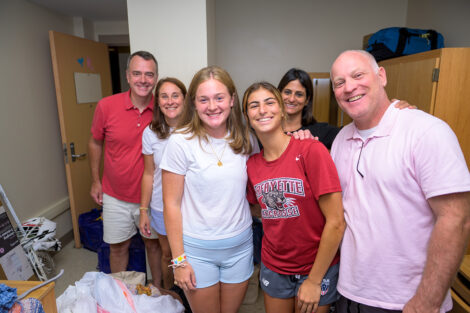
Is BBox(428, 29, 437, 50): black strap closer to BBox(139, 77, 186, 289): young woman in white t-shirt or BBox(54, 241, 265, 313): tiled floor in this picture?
BBox(139, 77, 186, 289): young woman in white t-shirt

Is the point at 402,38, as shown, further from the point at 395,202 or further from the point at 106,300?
the point at 106,300

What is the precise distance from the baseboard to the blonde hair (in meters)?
2.33

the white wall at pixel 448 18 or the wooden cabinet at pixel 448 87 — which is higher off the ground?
the white wall at pixel 448 18

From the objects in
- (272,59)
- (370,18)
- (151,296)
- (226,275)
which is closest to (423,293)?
(226,275)

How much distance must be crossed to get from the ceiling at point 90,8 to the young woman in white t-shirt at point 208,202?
2.24m

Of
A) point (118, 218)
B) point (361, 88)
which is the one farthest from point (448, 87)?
point (118, 218)

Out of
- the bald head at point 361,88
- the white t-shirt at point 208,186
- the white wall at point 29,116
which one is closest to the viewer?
the bald head at point 361,88

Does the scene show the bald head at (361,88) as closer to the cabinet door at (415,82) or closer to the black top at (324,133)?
the black top at (324,133)

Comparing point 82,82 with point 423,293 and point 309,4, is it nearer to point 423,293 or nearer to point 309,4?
point 309,4

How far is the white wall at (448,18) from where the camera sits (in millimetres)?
2336

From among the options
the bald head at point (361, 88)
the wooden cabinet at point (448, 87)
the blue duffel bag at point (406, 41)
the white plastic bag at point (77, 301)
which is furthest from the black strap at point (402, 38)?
the white plastic bag at point (77, 301)

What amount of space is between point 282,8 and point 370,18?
971mm

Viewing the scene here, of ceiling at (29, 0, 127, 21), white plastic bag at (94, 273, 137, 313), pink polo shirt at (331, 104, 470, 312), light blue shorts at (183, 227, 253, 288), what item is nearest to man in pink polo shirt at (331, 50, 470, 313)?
pink polo shirt at (331, 104, 470, 312)

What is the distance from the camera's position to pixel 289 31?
11.1ft
